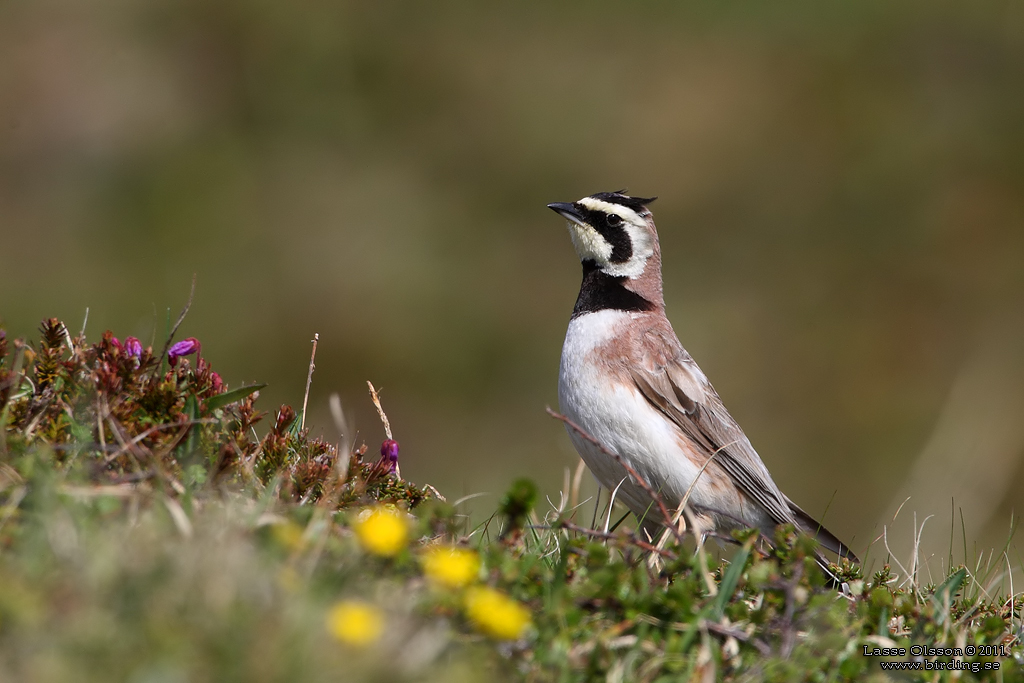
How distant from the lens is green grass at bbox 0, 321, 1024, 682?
3.10 metres

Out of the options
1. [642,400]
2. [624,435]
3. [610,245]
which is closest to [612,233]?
[610,245]

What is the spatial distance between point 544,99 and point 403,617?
16447mm

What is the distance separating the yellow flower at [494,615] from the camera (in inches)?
141

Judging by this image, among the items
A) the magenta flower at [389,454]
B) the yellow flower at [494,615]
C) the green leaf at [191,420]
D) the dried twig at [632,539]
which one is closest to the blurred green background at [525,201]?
the magenta flower at [389,454]

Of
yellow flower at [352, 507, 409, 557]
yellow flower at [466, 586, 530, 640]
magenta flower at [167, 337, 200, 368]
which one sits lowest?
yellow flower at [466, 586, 530, 640]

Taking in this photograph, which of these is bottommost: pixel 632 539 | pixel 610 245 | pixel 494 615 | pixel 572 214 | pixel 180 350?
pixel 632 539

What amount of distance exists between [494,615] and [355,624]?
0.56 m

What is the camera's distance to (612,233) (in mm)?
8312

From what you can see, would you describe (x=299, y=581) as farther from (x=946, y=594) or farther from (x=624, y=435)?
(x=624, y=435)

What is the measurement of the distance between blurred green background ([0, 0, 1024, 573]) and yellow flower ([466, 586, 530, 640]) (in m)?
10.1

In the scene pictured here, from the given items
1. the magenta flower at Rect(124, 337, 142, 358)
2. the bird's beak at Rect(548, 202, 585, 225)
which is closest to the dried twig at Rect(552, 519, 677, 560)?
the magenta flower at Rect(124, 337, 142, 358)

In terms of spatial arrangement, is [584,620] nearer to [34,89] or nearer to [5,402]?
[5,402]

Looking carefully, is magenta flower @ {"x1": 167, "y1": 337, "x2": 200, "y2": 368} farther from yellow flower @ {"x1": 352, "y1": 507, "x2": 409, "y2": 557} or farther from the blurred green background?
the blurred green background

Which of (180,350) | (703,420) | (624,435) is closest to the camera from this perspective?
(180,350)
